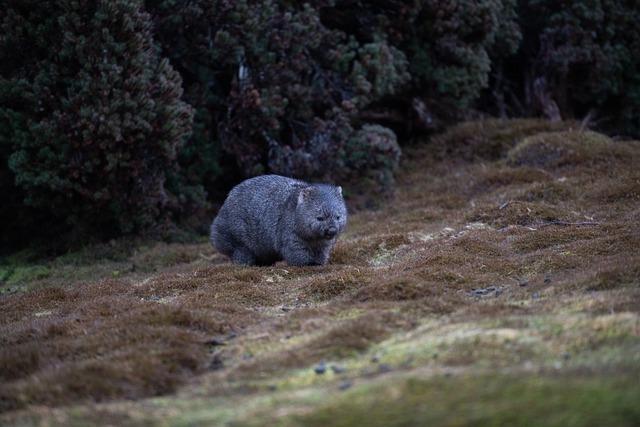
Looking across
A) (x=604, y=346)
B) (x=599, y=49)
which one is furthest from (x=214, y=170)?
(x=604, y=346)

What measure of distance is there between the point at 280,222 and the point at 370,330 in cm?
529

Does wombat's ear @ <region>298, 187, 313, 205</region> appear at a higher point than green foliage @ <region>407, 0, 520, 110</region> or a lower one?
lower

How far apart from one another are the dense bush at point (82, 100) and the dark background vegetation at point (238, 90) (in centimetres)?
3

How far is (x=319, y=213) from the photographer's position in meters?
Result: 11.8

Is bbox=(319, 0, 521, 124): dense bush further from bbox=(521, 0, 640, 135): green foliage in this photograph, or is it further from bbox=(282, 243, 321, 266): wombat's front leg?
bbox=(282, 243, 321, 266): wombat's front leg

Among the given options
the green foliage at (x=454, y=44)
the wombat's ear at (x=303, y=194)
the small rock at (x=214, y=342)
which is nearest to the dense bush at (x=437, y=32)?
the green foliage at (x=454, y=44)

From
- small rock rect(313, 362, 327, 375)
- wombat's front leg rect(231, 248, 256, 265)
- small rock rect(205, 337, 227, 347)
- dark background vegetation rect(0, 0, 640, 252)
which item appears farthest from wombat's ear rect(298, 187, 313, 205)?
small rock rect(313, 362, 327, 375)

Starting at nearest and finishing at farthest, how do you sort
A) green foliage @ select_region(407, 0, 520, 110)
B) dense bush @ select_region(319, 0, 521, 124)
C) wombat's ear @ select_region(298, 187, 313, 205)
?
1. wombat's ear @ select_region(298, 187, 313, 205)
2. dense bush @ select_region(319, 0, 521, 124)
3. green foliage @ select_region(407, 0, 520, 110)

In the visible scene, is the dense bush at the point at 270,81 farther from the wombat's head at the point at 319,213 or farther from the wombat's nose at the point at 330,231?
the wombat's nose at the point at 330,231

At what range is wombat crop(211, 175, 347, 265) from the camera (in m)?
11.8

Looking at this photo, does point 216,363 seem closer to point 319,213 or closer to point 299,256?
point 319,213

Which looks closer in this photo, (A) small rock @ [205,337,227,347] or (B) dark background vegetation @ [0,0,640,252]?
(A) small rock @ [205,337,227,347]

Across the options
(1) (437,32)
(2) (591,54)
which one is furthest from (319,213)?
(2) (591,54)

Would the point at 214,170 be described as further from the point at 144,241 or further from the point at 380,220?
the point at 380,220
